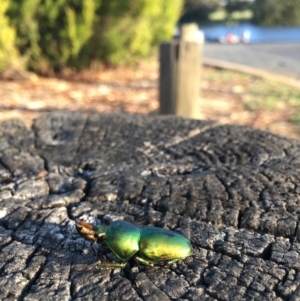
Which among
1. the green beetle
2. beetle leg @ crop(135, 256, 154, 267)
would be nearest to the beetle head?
the green beetle

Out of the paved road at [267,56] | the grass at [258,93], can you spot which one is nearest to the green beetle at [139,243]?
the grass at [258,93]

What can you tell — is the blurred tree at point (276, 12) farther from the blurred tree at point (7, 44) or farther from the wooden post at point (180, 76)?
the wooden post at point (180, 76)

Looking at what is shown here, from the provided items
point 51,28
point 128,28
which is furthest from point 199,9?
point 51,28

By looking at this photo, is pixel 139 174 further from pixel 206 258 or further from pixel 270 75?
pixel 270 75

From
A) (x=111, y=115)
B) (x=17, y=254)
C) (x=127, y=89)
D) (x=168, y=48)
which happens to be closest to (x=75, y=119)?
(x=111, y=115)

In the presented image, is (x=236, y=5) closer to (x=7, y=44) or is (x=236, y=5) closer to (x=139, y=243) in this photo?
(x=7, y=44)

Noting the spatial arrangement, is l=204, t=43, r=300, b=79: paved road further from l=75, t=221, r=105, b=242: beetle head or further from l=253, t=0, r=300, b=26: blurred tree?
l=75, t=221, r=105, b=242: beetle head

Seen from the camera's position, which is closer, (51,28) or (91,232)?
(91,232)
